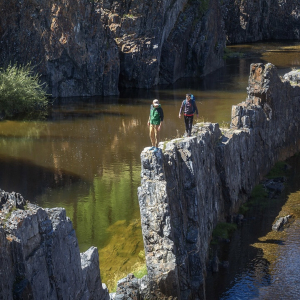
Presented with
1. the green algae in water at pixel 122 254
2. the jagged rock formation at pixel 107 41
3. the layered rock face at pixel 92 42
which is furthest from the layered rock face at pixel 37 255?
the layered rock face at pixel 92 42

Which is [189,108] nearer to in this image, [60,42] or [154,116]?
[154,116]

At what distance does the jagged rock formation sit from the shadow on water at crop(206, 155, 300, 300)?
31.7 meters

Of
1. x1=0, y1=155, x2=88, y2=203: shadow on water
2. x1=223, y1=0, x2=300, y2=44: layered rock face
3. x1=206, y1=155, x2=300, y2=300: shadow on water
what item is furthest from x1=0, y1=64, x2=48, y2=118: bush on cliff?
x1=223, y1=0, x2=300, y2=44: layered rock face

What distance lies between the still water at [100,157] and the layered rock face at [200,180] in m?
2.95

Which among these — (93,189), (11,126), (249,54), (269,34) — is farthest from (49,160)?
(269,34)

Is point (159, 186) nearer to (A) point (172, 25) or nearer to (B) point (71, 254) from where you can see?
(B) point (71, 254)

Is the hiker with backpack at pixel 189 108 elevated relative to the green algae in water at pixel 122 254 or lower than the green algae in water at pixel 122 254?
elevated

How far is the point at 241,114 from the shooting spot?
33875 mm

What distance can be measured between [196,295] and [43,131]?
26729 mm

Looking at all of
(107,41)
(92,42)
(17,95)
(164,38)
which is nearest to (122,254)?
(17,95)

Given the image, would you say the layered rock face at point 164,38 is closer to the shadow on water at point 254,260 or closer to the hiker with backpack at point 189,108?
the shadow on water at point 254,260

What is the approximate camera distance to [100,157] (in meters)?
39.0

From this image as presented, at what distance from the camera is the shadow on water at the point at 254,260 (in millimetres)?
22219

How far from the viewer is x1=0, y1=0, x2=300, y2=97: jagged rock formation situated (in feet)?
188
